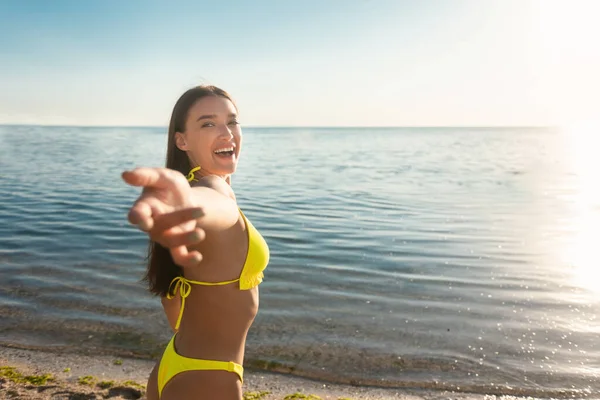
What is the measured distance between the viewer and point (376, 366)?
6605mm

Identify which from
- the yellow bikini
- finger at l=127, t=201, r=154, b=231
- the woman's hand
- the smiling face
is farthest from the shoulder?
finger at l=127, t=201, r=154, b=231

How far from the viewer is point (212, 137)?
3186mm

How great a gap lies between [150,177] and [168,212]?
0.12m

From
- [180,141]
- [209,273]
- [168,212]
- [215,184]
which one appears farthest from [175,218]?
[180,141]

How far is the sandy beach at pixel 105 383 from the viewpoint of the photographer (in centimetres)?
542

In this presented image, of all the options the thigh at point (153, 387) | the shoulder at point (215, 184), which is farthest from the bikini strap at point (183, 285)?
the shoulder at point (215, 184)

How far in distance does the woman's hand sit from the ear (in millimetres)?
1652

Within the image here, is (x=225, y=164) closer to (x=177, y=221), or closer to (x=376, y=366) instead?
(x=177, y=221)

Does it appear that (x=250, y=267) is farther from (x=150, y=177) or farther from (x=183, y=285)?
(x=150, y=177)

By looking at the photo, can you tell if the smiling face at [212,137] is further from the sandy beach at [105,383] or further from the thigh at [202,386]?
the sandy beach at [105,383]

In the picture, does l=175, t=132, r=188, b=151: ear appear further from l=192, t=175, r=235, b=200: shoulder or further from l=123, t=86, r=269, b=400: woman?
l=192, t=175, r=235, b=200: shoulder

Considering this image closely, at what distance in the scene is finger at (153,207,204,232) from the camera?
1.53m

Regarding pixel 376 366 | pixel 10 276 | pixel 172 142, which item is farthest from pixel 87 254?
pixel 172 142

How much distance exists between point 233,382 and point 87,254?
32.1 feet
